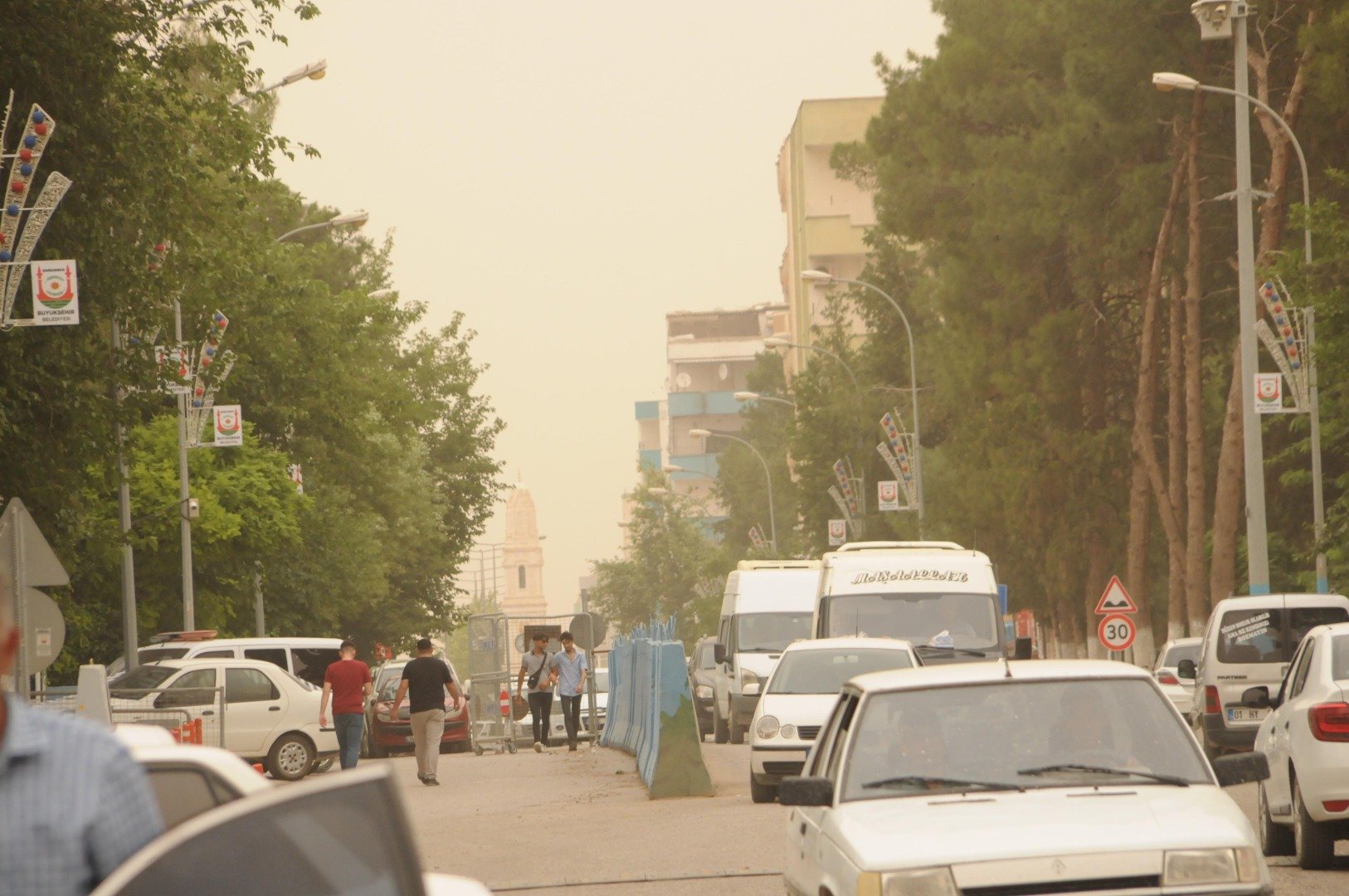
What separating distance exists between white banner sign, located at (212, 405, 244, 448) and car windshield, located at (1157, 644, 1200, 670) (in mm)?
15412

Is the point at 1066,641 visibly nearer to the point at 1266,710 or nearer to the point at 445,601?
the point at 445,601

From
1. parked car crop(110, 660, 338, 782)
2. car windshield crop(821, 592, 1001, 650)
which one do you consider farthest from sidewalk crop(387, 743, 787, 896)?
parked car crop(110, 660, 338, 782)

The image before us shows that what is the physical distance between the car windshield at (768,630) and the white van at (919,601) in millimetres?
7386

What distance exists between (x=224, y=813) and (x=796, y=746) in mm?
17282

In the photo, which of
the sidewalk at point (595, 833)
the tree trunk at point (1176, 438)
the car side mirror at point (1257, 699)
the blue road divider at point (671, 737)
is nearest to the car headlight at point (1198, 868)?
the sidewalk at point (595, 833)

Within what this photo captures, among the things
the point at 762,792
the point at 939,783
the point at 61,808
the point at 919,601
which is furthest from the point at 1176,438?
the point at 61,808

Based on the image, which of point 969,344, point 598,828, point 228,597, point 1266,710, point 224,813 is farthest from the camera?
point 969,344

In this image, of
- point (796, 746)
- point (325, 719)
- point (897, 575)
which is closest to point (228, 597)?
point (325, 719)

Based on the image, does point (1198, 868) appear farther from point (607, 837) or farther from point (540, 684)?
point (540, 684)

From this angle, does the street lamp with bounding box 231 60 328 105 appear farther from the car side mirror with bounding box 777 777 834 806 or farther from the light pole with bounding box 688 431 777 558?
the light pole with bounding box 688 431 777 558

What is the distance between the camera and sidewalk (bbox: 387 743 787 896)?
14.1 m

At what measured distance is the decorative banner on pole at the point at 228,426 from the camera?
122ft

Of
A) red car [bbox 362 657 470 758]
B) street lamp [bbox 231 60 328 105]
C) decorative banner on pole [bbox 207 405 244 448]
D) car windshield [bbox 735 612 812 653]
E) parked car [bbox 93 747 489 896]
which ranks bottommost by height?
red car [bbox 362 657 470 758]

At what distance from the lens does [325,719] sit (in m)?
29.1
